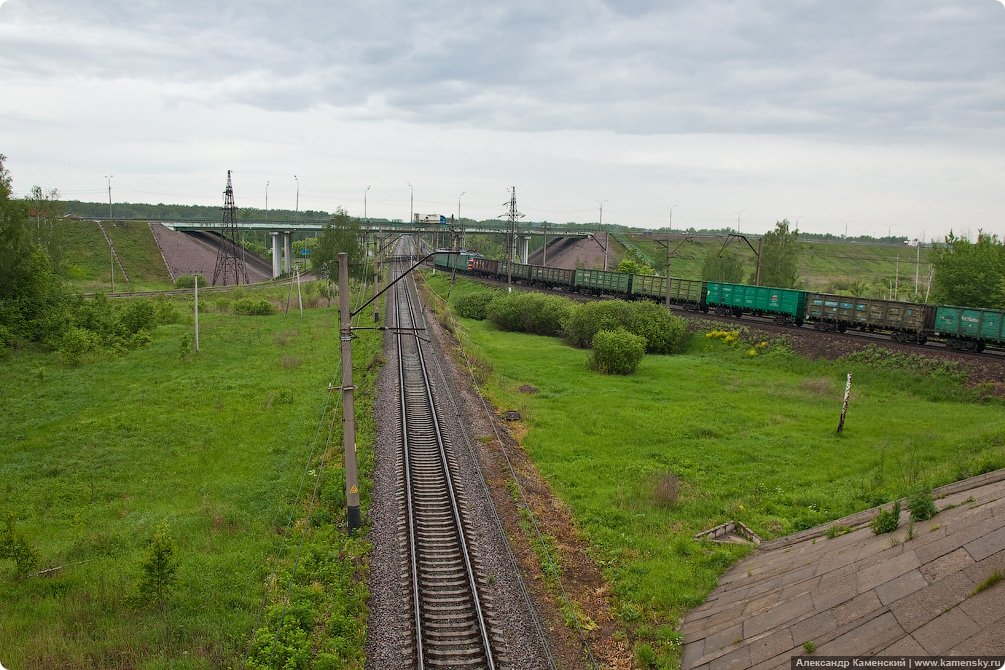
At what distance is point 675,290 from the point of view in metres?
52.0

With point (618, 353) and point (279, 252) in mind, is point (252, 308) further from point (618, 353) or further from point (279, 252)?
point (279, 252)

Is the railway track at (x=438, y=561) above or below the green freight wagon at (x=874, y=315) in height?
below

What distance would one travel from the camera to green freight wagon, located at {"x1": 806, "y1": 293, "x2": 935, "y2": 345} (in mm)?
33281

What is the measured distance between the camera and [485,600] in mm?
12742

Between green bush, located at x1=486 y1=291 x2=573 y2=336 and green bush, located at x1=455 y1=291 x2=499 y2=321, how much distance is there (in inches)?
180

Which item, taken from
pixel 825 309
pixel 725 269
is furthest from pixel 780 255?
pixel 825 309

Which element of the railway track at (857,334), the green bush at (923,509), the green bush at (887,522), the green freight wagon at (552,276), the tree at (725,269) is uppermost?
the tree at (725,269)

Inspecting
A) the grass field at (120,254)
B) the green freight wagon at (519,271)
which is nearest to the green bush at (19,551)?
the green freight wagon at (519,271)

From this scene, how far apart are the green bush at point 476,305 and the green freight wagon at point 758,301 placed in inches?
830

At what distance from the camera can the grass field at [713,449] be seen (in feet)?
48.0

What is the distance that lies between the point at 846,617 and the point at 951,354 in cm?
2677

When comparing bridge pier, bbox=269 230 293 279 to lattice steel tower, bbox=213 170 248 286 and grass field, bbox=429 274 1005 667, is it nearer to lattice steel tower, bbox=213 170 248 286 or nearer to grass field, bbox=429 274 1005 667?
lattice steel tower, bbox=213 170 248 286

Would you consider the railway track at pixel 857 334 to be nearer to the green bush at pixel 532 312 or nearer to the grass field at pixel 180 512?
the green bush at pixel 532 312

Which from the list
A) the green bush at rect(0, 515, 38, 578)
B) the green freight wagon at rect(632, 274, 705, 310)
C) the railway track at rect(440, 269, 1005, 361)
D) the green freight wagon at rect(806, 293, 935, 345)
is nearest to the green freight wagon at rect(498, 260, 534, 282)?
the green freight wagon at rect(632, 274, 705, 310)
